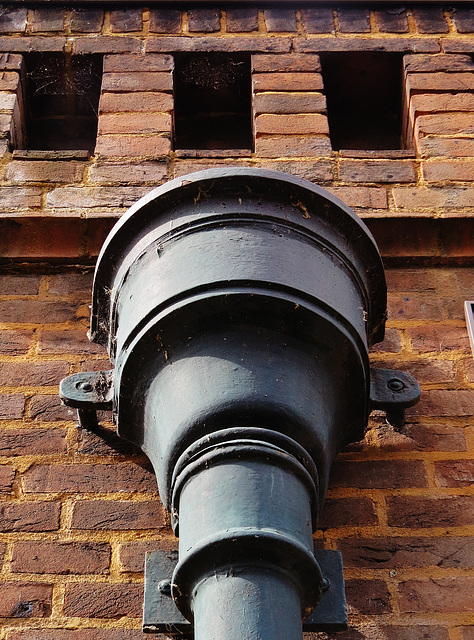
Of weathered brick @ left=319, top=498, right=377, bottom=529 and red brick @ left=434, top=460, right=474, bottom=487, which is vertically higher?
red brick @ left=434, top=460, right=474, bottom=487

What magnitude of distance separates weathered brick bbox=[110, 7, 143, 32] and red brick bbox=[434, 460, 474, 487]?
249 cm

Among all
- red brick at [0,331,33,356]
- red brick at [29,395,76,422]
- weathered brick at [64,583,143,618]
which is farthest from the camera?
red brick at [0,331,33,356]

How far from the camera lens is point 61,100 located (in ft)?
13.4

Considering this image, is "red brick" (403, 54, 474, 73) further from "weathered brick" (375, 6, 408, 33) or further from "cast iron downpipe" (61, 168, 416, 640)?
"cast iron downpipe" (61, 168, 416, 640)

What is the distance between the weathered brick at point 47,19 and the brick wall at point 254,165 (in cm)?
1

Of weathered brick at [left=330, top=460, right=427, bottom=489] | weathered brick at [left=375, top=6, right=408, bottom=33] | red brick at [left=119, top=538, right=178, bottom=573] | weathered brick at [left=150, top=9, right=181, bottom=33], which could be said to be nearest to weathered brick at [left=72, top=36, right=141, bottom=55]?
weathered brick at [left=150, top=9, right=181, bottom=33]

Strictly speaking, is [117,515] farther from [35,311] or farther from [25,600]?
[35,311]

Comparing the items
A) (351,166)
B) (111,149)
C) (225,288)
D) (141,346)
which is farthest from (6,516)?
(351,166)

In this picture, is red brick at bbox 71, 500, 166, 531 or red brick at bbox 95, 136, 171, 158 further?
red brick at bbox 95, 136, 171, 158

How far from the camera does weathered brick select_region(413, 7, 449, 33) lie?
4074mm

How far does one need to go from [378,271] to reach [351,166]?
105 cm

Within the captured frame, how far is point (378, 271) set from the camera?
8.02ft

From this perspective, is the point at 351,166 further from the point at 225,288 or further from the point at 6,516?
the point at 6,516

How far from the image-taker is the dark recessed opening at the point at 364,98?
399 cm
